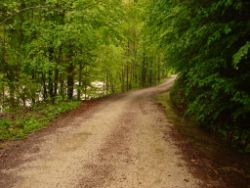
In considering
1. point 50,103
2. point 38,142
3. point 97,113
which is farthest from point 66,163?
point 50,103

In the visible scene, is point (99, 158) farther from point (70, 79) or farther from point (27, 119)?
point (70, 79)

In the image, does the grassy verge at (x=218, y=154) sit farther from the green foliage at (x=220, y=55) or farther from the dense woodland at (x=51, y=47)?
the dense woodland at (x=51, y=47)

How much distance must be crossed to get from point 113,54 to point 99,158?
19.4 meters

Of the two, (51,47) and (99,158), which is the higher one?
(51,47)

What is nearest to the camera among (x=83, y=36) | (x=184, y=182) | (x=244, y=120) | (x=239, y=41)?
(x=184, y=182)

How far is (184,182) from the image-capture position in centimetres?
843

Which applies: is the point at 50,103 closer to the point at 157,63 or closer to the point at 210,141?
the point at 210,141

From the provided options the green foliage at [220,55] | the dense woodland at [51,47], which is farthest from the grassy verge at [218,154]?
the dense woodland at [51,47]

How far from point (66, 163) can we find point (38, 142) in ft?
8.37

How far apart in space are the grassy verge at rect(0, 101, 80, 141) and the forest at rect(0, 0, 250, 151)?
4 cm

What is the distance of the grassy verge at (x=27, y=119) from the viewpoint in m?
13.0

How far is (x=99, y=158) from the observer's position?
33.0 ft

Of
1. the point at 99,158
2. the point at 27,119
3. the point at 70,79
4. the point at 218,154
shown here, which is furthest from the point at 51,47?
the point at 218,154

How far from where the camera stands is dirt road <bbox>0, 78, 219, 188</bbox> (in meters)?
8.40
